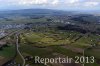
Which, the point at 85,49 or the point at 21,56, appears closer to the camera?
the point at 21,56

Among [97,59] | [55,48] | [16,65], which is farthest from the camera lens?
[55,48]

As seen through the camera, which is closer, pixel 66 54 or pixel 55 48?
pixel 66 54

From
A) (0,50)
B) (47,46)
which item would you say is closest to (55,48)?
(47,46)

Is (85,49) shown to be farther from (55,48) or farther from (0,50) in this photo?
(0,50)

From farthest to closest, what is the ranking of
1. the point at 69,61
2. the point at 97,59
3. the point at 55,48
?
the point at 55,48 < the point at 97,59 < the point at 69,61

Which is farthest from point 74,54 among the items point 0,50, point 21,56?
point 0,50

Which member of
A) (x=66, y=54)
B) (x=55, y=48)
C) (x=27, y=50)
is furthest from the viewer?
(x=55, y=48)

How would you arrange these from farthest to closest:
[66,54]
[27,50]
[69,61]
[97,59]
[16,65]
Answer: [27,50] → [66,54] → [97,59] → [69,61] → [16,65]

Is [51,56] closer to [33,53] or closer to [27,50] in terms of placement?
[33,53]
